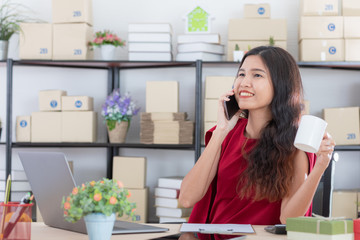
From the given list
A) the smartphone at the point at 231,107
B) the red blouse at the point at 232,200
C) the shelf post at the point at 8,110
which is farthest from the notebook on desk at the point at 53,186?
the shelf post at the point at 8,110

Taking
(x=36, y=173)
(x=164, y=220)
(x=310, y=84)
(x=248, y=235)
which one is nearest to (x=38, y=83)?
(x=164, y=220)

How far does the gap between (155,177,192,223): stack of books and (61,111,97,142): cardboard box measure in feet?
1.91

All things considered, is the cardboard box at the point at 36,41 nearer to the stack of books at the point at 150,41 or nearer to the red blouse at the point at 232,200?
the stack of books at the point at 150,41

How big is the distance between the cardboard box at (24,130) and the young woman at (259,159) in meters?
1.83

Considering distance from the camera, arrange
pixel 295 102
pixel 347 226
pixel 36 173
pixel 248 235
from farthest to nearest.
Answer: pixel 295 102
pixel 36 173
pixel 248 235
pixel 347 226

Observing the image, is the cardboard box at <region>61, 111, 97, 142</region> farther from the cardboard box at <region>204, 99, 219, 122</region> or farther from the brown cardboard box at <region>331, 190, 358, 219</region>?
the brown cardboard box at <region>331, 190, 358, 219</region>

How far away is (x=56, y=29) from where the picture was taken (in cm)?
351

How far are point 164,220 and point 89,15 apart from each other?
1498 mm

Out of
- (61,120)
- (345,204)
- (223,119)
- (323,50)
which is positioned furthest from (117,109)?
(345,204)

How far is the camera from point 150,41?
3.46m

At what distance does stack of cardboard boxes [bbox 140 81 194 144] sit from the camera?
3.42 meters

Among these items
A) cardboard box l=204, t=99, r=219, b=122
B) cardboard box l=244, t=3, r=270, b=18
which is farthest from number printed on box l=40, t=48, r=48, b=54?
cardboard box l=244, t=3, r=270, b=18

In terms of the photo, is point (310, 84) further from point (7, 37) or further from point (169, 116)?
point (7, 37)

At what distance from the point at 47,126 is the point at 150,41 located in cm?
91
